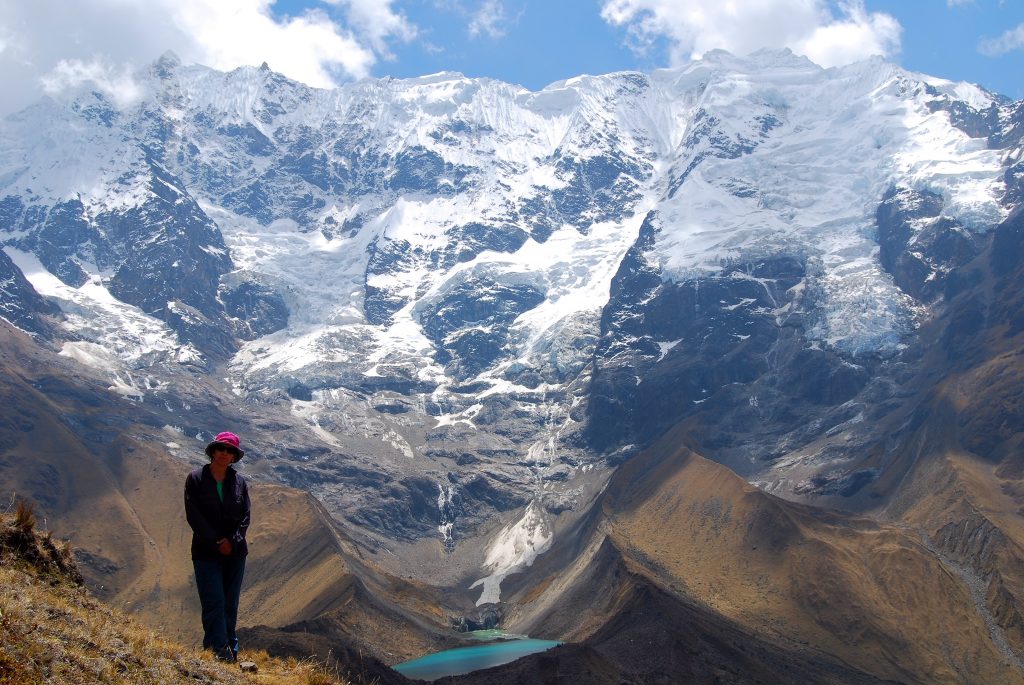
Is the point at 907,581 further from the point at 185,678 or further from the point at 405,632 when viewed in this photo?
the point at 185,678

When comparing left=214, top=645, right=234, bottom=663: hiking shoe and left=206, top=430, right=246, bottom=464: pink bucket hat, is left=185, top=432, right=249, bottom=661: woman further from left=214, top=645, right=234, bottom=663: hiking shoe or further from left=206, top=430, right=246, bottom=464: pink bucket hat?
left=214, top=645, right=234, bottom=663: hiking shoe

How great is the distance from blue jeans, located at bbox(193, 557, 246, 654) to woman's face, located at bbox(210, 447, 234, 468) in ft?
5.79

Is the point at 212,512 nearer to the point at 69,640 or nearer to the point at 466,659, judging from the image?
the point at 69,640

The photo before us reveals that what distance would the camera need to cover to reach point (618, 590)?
183500 millimetres

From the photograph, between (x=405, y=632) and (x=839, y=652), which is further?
(x=405, y=632)

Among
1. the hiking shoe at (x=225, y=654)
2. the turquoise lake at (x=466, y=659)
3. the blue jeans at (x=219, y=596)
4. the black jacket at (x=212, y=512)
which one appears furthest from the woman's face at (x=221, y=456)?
the turquoise lake at (x=466, y=659)

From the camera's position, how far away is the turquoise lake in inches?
6171

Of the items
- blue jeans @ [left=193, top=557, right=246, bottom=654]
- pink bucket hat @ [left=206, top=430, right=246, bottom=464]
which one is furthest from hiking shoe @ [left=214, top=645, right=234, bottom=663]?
pink bucket hat @ [left=206, top=430, right=246, bottom=464]

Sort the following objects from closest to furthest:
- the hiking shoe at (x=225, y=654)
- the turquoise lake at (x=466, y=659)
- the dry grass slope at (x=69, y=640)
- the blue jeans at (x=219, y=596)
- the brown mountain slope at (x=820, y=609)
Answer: the dry grass slope at (x=69, y=640)
the blue jeans at (x=219, y=596)
the hiking shoe at (x=225, y=654)
the brown mountain slope at (x=820, y=609)
the turquoise lake at (x=466, y=659)

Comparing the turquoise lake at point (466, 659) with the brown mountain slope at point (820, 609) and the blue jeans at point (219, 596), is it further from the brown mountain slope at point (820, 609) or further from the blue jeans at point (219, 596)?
the blue jeans at point (219, 596)

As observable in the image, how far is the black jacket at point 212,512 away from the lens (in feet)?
62.8

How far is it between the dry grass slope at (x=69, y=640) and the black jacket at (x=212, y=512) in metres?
1.79

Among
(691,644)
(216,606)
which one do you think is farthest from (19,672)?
(691,644)

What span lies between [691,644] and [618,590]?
146 feet
